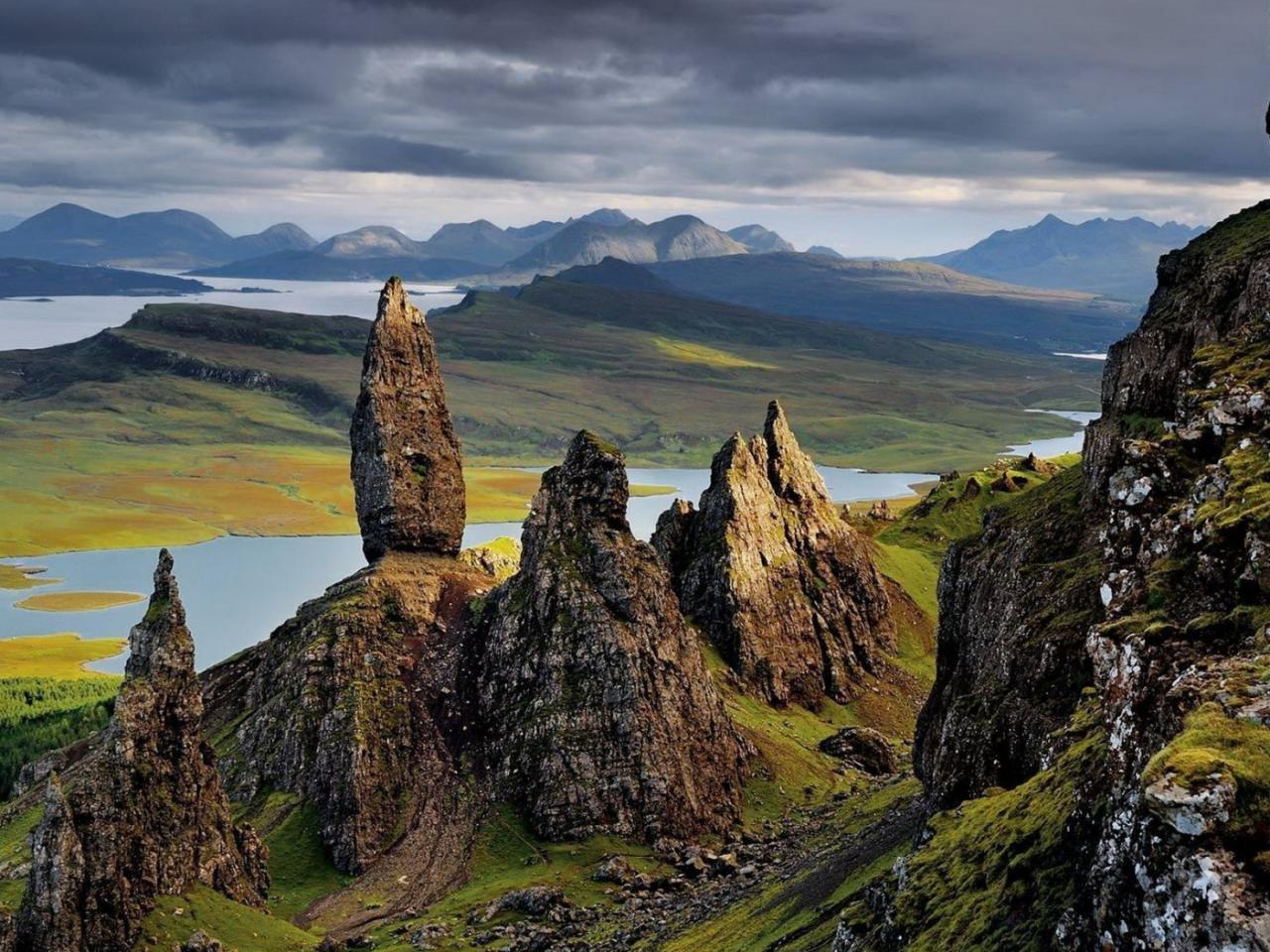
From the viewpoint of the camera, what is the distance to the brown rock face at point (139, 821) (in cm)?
7781

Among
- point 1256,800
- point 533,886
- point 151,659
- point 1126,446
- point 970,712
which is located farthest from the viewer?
point 533,886

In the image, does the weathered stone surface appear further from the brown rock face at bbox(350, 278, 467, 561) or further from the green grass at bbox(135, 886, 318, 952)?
the green grass at bbox(135, 886, 318, 952)

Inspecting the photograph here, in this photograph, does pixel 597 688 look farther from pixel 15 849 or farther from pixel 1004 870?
pixel 1004 870

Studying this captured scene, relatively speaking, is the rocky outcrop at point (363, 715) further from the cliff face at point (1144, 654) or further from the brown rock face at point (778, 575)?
the cliff face at point (1144, 654)

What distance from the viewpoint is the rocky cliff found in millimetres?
30594

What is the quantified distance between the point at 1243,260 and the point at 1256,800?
2312 inches

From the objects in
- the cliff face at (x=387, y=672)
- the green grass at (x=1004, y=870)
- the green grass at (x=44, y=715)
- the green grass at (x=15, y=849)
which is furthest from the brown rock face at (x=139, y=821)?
the green grass at (x=44, y=715)

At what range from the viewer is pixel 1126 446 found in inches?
2058

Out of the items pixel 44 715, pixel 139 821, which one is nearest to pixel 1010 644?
pixel 139 821

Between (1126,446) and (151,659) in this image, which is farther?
(151,659)

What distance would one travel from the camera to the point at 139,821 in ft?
278

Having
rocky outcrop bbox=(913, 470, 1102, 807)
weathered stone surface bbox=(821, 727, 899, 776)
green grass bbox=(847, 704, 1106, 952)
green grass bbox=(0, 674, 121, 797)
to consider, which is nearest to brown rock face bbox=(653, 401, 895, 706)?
weathered stone surface bbox=(821, 727, 899, 776)

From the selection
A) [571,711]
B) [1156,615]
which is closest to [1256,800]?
[1156,615]

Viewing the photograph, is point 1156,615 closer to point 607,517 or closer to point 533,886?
point 533,886
